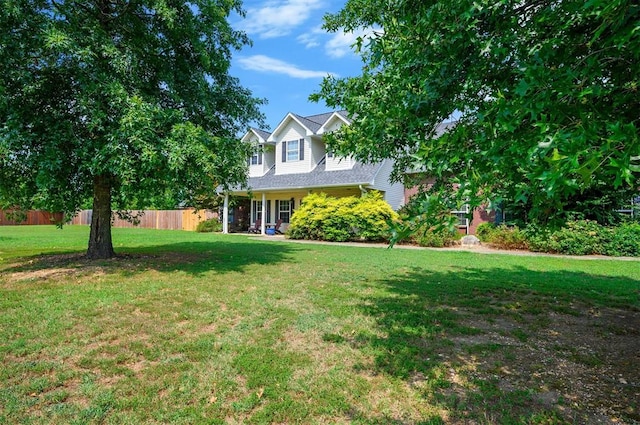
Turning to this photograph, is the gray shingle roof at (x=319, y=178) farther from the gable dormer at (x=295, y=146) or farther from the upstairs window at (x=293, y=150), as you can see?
the upstairs window at (x=293, y=150)

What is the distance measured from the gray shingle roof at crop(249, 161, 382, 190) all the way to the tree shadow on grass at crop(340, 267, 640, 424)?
12.9 m

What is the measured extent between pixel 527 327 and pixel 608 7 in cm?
450

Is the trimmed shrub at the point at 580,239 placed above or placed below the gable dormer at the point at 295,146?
below

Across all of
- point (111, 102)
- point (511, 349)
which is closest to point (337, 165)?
point (111, 102)

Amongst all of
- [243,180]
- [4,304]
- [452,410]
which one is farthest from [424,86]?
[243,180]

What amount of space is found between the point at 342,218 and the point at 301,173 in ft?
18.9

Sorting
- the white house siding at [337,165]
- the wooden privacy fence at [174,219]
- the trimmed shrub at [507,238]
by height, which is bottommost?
the trimmed shrub at [507,238]

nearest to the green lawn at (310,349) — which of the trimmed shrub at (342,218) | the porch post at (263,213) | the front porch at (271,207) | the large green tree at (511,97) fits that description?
the large green tree at (511,97)

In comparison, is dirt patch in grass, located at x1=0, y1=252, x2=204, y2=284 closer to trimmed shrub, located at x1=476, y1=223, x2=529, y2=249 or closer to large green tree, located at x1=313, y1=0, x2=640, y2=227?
large green tree, located at x1=313, y1=0, x2=640, y2=227

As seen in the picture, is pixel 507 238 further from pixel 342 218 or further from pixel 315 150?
pixel 315 150

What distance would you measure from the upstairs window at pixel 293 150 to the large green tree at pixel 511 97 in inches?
745

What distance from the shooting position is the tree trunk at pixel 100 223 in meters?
9.93

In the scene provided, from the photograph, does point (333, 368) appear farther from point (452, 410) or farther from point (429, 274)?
point (429, 274)

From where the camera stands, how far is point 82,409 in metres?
3.01
